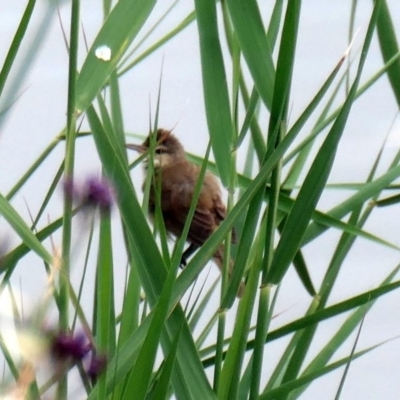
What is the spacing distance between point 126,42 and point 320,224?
0.98 feet

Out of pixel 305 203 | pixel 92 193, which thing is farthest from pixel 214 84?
pixel 92 193

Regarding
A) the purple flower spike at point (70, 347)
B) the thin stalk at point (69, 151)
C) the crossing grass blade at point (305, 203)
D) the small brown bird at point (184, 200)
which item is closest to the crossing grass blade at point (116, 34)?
the thin stalk at point (69, 151)

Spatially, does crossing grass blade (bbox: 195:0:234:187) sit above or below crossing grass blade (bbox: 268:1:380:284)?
above

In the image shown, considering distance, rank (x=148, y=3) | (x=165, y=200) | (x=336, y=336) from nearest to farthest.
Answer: (x=148, y=3)
(x=336, y=336)
(x=165, y=200)

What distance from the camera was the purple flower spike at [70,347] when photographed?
0.46 meters

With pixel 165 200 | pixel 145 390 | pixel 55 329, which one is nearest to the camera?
pixel 55 329

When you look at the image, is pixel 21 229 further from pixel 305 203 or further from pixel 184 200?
pixel 184 200

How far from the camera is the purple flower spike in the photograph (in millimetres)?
461

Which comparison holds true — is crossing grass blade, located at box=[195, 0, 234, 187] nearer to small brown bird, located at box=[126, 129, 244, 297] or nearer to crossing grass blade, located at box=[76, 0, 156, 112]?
crossing grass blade, located at box=[76, 0, 156, 112]

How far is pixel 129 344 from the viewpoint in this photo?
28.0 inches

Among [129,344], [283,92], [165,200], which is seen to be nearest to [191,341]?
[129,344]

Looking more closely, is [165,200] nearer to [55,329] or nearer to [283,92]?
[283,92]

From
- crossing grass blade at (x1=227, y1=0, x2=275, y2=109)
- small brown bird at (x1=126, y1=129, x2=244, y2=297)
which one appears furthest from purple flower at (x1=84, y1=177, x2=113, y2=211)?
small brown bird at (x1=126, y1=129, x2=244, y2=297)

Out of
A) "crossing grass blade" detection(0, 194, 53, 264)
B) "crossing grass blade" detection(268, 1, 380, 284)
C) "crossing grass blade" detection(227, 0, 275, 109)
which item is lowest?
"crossing grass blade" detection(268, 1, 380, 284)
